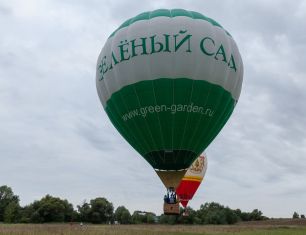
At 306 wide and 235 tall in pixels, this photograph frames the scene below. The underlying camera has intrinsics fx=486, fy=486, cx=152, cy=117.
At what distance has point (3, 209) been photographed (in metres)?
77.2

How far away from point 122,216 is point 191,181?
43.3m

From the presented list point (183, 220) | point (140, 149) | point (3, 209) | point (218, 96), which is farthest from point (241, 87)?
point (3, 209)

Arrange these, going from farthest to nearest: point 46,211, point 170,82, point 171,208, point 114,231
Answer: point 46,211, point 114,231, point 171,208, point 170,82

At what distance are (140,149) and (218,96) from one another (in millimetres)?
3752

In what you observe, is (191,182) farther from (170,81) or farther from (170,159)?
(170,81)

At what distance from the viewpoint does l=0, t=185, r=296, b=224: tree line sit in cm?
6731

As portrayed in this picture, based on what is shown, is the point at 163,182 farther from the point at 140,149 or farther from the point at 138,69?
the point at 138,69

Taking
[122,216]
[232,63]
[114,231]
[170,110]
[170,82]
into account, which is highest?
[232,63]

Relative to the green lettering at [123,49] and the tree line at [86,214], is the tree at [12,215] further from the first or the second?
the green lettering at [123,49]

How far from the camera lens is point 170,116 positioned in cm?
1833

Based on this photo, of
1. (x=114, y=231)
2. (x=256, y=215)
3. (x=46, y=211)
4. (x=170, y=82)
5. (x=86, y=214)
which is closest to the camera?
(x=170, y=82)

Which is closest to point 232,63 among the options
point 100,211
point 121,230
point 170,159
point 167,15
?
point 167,15

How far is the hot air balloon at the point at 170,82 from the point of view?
59.9 ft

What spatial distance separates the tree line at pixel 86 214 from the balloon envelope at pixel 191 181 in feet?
85.4
